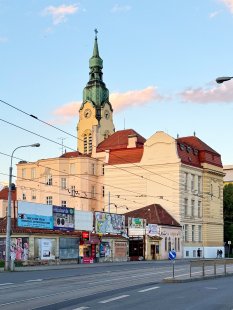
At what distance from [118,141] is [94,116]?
1105 cm

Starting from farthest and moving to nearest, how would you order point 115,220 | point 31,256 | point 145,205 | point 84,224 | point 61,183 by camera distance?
1. point 61,183
2. point 145,205
3. point 115,220
4. point 84,224
5. point 31,256

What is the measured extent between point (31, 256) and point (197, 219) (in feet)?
140

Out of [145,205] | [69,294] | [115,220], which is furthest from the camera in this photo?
[145,205]

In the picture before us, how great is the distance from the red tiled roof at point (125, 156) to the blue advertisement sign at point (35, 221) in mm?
35593

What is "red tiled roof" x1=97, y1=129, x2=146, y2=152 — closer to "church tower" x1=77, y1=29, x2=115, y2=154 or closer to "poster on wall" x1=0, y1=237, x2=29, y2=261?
"church tower" x1=77, y1=29, x2=115, y2=154

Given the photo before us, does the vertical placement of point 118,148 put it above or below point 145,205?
above

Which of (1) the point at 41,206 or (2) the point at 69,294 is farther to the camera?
(1) the point at 41,206

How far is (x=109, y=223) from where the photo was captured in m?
66.2

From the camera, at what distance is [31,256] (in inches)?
2045

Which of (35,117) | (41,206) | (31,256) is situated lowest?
(31,256)

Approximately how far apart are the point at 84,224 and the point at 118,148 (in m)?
36.2

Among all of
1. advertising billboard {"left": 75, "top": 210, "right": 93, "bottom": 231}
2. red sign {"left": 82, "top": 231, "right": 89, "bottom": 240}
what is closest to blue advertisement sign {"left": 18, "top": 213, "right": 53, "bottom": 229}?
red sign {"left": 82, "top": 231, "right": 89, "bottom": 240}

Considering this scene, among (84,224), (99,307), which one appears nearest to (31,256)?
(84,224)

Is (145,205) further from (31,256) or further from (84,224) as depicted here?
(31,256)
